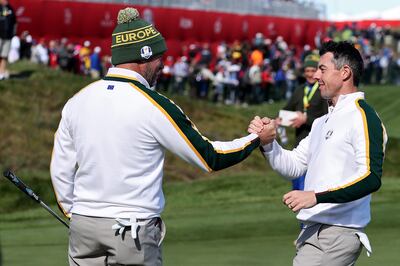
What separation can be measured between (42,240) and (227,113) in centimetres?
1648

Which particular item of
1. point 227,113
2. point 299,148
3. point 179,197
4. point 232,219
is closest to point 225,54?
point 227,113

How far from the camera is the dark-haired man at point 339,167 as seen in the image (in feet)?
18.6

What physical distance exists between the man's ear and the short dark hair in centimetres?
2

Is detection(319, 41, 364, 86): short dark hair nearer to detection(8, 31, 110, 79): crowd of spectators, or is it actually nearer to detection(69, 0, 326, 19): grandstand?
detection(8, 31, 110, 79): crowd of spectators

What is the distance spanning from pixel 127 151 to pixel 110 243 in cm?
→ 48

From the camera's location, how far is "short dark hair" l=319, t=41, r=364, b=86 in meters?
6.03

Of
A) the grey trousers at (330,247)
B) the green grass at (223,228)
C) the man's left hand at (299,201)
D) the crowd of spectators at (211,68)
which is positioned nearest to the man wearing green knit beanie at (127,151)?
the man's left hand at (299,201)

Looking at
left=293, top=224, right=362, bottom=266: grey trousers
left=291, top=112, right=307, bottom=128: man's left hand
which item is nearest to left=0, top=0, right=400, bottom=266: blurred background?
left=291, top=112, right=307, bottom=128: man's left hand

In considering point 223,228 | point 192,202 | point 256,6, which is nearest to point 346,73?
point 223,228

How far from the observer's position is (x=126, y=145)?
208 inches

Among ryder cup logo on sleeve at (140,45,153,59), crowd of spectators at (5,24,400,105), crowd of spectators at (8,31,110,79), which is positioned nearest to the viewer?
ryder cup logo on sleeve at (140,45,153,59)

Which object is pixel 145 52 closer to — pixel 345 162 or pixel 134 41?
pixel 134 41

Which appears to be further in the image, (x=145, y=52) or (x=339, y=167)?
(x=339, y=167)

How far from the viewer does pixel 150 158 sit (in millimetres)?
5305
